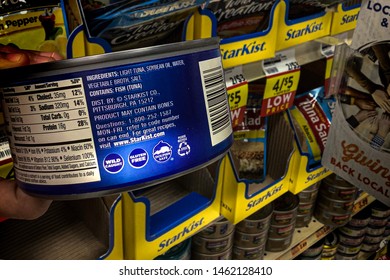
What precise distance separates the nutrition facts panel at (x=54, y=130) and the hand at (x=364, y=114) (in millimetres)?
540

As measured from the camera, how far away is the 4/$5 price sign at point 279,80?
117 centimetres

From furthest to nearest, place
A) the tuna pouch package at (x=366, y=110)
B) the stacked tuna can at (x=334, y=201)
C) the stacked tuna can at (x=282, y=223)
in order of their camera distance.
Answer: the stacked tuna can at (x=334, y=201) < the stacked tuna can at (x=282, y=223) < the tuna pouch package at (x=366, y=110)

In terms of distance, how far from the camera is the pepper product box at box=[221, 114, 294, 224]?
3.92ft

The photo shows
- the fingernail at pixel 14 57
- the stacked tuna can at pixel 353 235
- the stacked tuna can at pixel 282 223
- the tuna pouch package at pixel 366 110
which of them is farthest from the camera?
the stacked tuna can at pixel 353 235

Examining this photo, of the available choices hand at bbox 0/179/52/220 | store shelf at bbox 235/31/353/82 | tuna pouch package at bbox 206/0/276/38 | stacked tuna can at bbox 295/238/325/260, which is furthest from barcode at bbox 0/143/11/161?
stacked tuna can at bbox 295/238/325/260

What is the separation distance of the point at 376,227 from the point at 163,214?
64.2 inches

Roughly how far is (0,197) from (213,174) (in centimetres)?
63

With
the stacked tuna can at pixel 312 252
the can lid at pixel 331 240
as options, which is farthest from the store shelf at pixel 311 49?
the can lid at pixel 331 240

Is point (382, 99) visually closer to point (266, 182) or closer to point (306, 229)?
point (266, 182)

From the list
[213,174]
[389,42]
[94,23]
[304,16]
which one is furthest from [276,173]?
[94,23]

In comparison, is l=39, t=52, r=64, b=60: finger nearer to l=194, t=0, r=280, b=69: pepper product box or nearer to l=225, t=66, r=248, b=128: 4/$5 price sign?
l=194, t=0, r=280, b=69: pepper product box

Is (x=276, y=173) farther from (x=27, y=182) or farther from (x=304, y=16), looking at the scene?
(x=27, y=182)

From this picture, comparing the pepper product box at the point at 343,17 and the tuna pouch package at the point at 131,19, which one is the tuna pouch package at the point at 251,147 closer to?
the pepper product box at the point at 343,17

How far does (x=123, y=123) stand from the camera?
536mm
